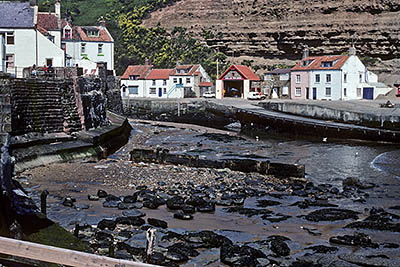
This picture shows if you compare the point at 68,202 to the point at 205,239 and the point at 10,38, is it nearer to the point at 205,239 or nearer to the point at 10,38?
the point at 205,239

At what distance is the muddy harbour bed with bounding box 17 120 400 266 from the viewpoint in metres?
11.2

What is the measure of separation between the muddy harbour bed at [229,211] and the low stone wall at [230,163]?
1.60ft

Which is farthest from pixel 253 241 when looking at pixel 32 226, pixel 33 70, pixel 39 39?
pixel 39 39

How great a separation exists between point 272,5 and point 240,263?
101798mm

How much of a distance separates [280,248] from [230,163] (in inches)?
440

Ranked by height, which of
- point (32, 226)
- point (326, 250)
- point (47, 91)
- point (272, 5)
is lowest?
point (326, 250)

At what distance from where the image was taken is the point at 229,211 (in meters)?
15.2

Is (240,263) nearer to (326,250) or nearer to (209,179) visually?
(326,250)


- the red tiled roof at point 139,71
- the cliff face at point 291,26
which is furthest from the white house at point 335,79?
the red tiled roof at point 139,71

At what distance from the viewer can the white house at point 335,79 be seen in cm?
6078

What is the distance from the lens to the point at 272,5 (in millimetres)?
106688

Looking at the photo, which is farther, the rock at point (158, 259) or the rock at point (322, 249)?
the rock at point (322, 249)

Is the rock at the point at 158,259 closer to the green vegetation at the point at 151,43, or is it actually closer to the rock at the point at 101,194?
the rock at the point at 101,194

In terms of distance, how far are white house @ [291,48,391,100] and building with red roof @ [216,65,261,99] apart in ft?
28.9
